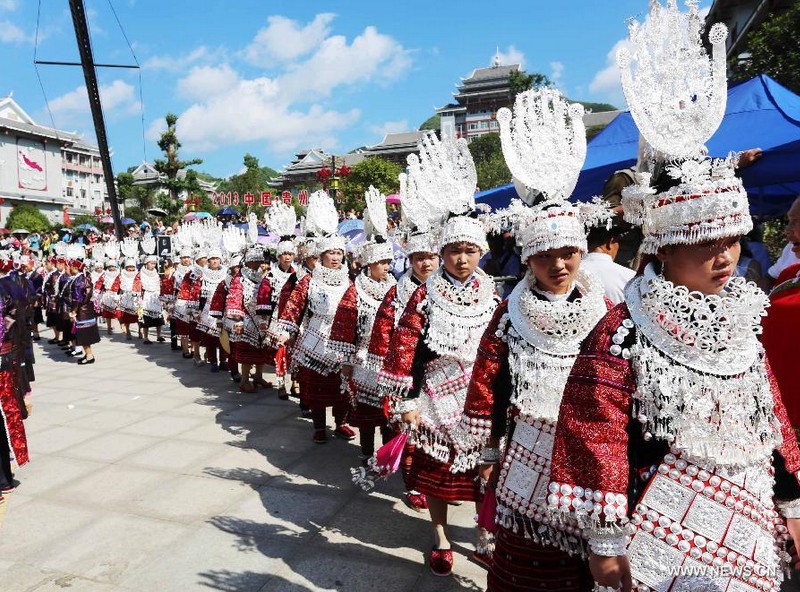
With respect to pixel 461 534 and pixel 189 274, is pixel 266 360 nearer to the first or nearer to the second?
pixel 189 274

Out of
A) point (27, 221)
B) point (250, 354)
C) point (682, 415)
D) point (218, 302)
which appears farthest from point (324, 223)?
point (27, 221)

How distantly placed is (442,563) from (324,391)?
2.69 metres

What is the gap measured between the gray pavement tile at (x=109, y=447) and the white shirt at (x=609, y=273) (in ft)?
15.6

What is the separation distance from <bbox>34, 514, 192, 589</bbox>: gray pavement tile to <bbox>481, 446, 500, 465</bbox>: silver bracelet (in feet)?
7.90

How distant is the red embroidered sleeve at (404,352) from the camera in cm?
339

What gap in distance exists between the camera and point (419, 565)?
344 centimetres

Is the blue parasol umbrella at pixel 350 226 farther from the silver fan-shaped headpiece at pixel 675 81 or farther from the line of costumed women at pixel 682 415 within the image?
the line of costumed women at pixel 682 415

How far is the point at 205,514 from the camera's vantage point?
13.8 ft

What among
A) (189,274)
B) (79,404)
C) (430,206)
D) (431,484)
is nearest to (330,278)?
(430,206)


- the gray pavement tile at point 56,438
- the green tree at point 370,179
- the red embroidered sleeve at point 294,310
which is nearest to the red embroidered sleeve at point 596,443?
the red embroidered sleeve at point 294,310

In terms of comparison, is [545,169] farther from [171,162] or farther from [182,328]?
[171,162]

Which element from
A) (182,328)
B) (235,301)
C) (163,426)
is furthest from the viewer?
(182,328)

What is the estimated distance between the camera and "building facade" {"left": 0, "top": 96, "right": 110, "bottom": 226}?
5494cm

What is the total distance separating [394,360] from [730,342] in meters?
2.06
